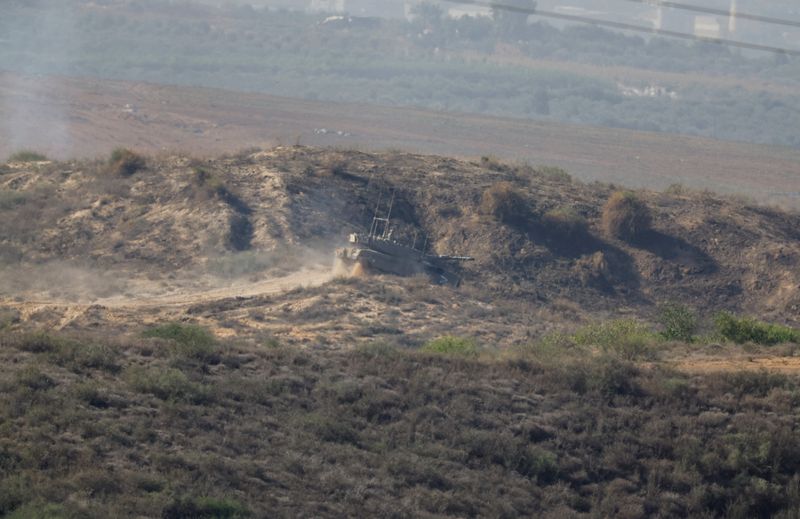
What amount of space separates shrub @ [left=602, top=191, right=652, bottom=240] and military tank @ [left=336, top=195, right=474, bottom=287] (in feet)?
35.4

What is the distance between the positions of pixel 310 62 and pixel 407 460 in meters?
152

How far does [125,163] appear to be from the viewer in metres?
56.3

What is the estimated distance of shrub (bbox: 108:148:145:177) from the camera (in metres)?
56.1

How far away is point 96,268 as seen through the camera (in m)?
46.0

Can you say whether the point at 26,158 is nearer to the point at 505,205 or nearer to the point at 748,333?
the point at 505,205

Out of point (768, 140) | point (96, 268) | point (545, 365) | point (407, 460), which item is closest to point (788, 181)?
point (768, 140)

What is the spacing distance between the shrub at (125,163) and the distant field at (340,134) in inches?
1504

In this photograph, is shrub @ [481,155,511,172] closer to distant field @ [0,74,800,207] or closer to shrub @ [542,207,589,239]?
shrub @ [542,207,589,239]

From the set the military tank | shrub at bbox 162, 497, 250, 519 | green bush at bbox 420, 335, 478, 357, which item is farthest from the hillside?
the military tank

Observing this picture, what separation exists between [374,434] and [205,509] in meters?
5.49

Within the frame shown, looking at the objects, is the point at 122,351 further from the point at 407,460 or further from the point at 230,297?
the point at 230,297

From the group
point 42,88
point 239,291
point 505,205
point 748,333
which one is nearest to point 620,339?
point 748,333

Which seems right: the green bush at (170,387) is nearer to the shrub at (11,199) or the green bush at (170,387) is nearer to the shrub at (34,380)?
the shrub at (34,380)

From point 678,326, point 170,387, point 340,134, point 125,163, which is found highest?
point 125,163
